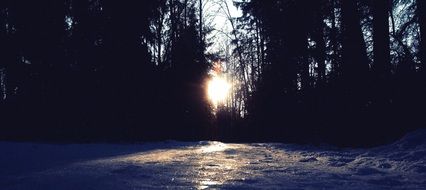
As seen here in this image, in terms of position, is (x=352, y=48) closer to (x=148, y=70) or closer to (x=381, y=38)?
(x=381, y=38)

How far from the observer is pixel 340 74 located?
11766 mm

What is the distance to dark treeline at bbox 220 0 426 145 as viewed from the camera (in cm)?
973

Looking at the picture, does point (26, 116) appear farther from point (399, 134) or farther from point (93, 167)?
point (399, 134)

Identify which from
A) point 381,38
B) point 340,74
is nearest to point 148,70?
point 340,74

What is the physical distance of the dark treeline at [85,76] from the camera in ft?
45.9

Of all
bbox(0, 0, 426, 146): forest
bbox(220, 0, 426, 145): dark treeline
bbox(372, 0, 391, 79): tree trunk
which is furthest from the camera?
bbox(0, 0, 426, 146): forest

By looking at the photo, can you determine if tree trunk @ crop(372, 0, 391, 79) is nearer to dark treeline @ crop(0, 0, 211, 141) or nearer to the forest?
the forest

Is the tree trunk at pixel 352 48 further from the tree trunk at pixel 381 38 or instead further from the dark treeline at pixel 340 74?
the tree trunk at pixel 381 38

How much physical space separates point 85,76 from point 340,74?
957 centimetres

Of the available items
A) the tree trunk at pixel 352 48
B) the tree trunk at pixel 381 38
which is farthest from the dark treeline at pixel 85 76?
the tree trunk at pixel 381 38

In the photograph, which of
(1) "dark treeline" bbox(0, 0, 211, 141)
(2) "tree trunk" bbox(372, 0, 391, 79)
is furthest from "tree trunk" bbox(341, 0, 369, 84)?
(1) "dark treeline" bbox(0, 0, 211, 141)

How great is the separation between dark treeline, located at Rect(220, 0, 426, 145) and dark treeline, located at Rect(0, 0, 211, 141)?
4392mm

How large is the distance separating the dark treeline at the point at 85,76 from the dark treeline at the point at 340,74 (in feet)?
14.4

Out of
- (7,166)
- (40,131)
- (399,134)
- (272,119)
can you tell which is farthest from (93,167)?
(272,119)
